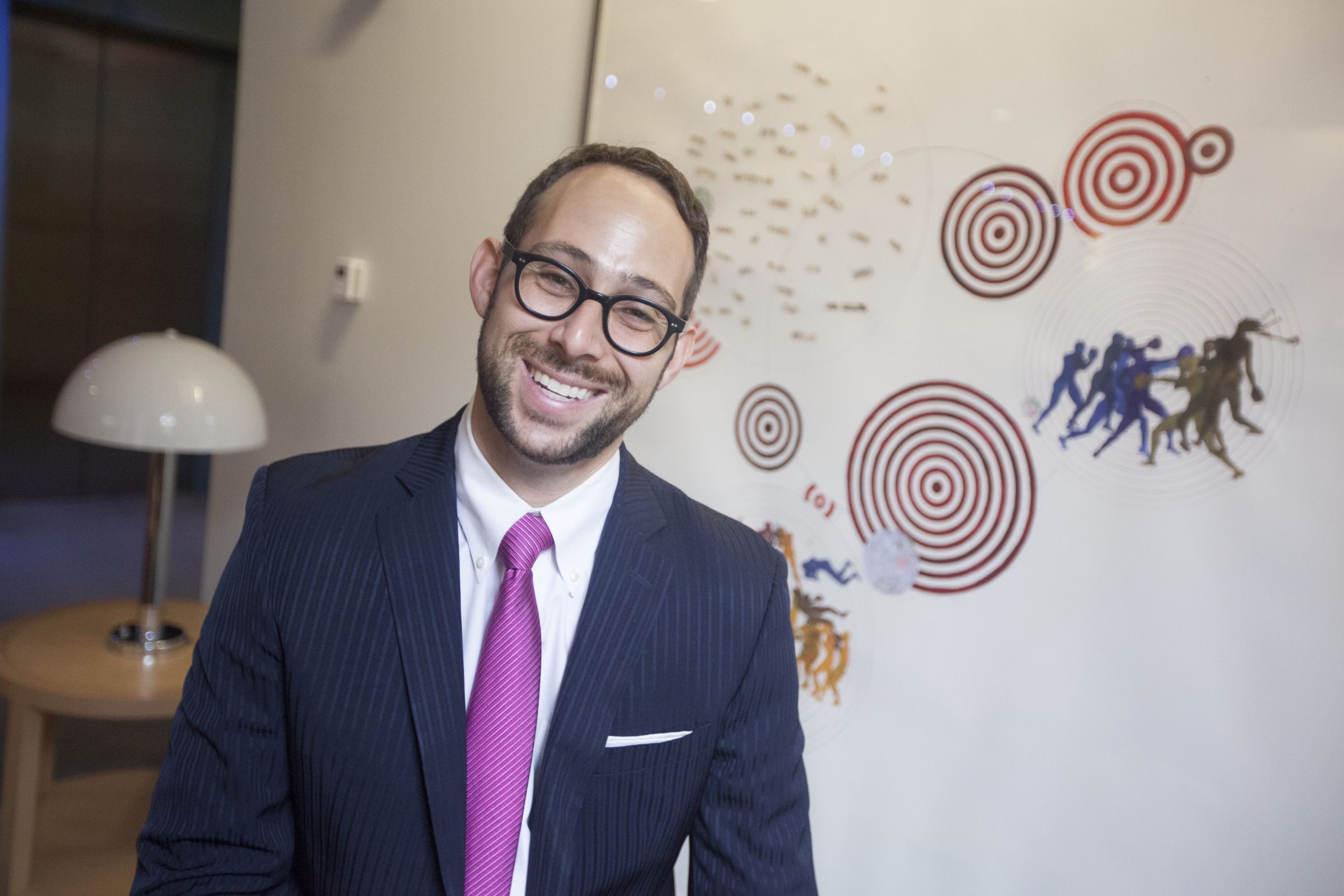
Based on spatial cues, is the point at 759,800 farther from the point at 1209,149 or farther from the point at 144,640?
the point at 144,640

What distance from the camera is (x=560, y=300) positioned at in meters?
1.10

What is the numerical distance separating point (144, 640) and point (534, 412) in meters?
1.47

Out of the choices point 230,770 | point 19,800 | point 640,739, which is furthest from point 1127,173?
point 19,800

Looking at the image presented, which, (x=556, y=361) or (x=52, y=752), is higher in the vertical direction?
(x=556, y=361)

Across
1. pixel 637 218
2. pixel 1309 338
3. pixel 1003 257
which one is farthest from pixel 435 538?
pixel 1309 338

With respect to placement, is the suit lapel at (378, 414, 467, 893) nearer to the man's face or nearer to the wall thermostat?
the man's face

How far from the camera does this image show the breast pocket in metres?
1.08

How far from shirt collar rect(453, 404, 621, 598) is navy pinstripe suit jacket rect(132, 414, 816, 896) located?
2 centimetres

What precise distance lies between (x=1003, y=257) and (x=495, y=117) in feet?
3.86

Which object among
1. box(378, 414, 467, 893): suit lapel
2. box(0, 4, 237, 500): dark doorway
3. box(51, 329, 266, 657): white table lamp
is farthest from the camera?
box(0, 4, 237, 500): dark doorway

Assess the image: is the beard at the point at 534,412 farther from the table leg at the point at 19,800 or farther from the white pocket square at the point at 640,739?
the table leg at the point at 19,800

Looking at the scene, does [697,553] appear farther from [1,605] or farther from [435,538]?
[1,605]

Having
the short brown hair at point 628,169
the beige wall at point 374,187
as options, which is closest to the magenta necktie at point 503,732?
the short brown hair at point 628,169

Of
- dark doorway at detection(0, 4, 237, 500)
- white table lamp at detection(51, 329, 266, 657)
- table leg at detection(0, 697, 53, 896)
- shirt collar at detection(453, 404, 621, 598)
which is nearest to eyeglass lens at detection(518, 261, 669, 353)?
shirt collar at detection(453, 404, 621, 598)
